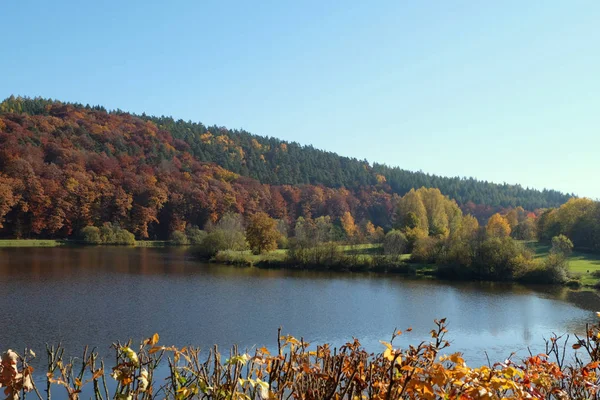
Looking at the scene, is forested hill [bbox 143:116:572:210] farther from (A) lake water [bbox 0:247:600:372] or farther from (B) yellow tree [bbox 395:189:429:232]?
(A) lake water [bbox 0:247:600:372]

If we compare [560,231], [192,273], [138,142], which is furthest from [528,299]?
[138,142]

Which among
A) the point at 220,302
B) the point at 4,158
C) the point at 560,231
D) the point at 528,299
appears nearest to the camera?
the point at 220,302

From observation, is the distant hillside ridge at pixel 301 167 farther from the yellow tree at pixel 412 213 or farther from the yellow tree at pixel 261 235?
the yellow tree at pixel 261 235

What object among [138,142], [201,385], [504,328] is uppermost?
[138,142]

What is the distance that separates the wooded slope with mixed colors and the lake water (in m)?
26.6

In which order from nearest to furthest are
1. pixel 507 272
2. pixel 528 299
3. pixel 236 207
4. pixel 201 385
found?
pixel 201 385
pixel 528 299
pixel 507 272
pixel 236 207

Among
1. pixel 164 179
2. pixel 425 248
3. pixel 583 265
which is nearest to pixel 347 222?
pixel 164 179

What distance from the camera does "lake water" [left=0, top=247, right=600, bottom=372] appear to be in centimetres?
1773

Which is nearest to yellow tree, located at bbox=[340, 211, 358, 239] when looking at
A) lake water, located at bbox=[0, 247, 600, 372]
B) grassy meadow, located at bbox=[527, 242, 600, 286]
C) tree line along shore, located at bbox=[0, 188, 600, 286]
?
tree line along shore, located at bbox=[0, 188, 600, 286]

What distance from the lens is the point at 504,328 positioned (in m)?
21.6

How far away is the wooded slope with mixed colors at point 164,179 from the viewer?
63.1 m

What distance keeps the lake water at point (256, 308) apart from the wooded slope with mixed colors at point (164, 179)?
2662cm

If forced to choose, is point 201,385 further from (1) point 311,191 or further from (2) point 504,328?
(1) point 311,191

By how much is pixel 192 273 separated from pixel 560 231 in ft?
132
